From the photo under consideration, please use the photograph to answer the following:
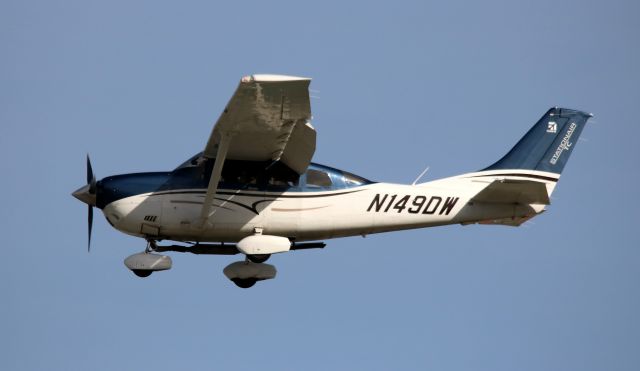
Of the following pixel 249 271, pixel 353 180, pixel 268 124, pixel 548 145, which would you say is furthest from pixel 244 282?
pixel 548 145

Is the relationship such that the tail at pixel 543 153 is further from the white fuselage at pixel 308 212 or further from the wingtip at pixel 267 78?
the wingtip at pixel 267 78

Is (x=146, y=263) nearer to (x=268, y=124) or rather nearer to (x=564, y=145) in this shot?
(x=268, y=124)

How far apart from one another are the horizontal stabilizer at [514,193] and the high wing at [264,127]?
3.17m

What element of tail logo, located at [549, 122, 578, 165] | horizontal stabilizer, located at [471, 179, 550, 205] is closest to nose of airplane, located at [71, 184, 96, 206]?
horizontal stabilizer, located at [471, 179, 550, 205]

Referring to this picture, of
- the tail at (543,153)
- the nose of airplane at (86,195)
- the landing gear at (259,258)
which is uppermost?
the tail at (543,153)

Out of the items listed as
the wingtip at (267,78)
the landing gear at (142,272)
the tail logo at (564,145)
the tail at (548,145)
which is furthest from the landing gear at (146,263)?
the tail logo at (564,145)

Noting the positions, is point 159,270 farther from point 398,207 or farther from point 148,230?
point 398,207

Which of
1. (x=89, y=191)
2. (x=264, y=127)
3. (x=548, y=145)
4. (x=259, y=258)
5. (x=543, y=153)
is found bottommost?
(x=259, y=258)

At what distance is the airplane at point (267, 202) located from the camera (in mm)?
17406

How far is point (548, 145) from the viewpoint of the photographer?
1941 cm

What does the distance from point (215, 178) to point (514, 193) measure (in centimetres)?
508

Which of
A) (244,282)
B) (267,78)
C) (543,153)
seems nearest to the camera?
A: (267,78)

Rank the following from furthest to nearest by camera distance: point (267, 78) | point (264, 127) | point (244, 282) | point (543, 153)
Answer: point (543, 153), point (244, 282), point (264, 127), point (267, 78)

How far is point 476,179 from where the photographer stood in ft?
62.4
